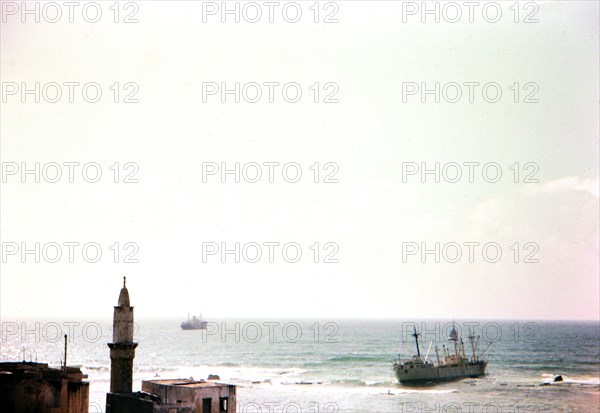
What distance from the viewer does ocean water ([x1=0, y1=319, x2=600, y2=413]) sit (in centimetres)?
7294

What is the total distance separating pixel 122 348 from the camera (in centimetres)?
3203

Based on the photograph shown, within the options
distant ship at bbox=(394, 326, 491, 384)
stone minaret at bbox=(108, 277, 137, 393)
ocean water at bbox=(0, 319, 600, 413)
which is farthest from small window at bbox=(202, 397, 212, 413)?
distant ship at bbox=(394, 326, 491, 384)

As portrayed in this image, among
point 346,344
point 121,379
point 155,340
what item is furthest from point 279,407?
point 155,340

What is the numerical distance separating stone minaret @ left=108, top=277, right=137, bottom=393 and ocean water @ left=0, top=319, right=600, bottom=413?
21.5 metres

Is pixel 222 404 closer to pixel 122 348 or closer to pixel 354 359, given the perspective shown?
pixel 122 348

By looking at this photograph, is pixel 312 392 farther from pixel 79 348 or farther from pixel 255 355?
pixel 79 348

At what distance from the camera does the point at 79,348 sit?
138 m

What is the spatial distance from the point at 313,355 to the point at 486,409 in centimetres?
5691

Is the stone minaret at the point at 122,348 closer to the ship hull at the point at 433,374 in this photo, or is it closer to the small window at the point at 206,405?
the small window at the point at 206,405

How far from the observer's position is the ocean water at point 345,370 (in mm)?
72938

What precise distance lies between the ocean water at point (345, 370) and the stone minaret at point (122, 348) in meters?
21.5

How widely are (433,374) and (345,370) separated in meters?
19.2

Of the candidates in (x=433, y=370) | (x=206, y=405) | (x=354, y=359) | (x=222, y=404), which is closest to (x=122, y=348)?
(x=206, y=405)

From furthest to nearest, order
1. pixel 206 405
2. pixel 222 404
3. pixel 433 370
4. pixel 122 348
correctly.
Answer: pixel 433 370
pixel 122 348
pixel 222 404
pixel 206 405
